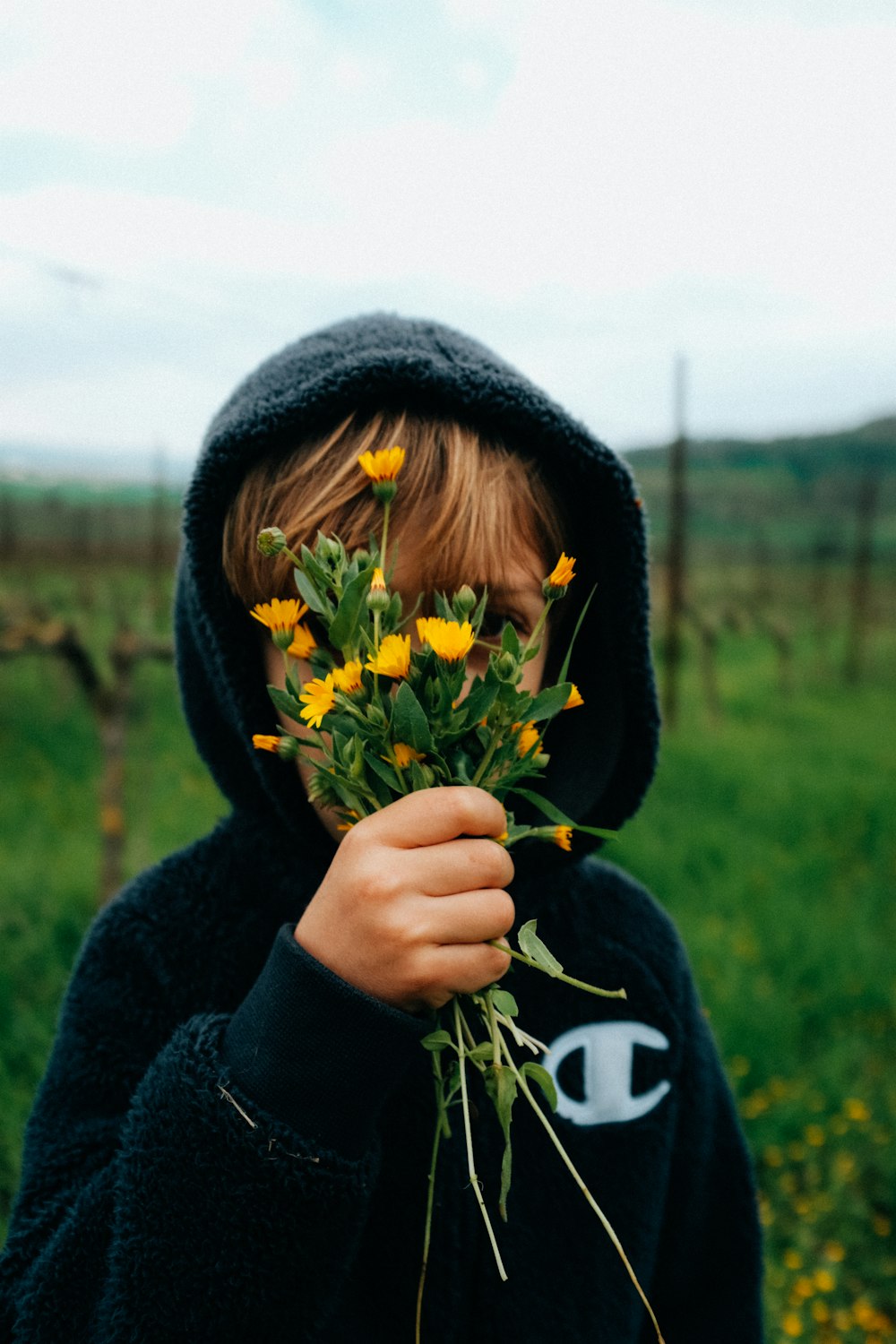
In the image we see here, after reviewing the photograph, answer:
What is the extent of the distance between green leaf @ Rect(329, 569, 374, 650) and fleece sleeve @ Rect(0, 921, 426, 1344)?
31 centimetres

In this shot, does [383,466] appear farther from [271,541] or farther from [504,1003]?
[504,1003]

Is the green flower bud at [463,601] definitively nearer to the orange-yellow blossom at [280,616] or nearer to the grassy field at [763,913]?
the orange-yellow blossom at [280,616]

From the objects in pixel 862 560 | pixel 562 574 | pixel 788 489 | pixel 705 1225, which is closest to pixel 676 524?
pixel 862 560

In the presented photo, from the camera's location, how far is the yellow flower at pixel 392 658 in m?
0.79

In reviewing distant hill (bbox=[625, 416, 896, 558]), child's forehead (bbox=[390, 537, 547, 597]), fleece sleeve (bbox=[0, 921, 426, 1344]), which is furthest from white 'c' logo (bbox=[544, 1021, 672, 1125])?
distant hill (bbox=[625, 416, 896, 558])

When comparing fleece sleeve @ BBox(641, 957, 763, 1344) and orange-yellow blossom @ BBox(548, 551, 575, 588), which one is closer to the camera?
orange-yellow blossom @ BBox(548, 551, 575, 588)

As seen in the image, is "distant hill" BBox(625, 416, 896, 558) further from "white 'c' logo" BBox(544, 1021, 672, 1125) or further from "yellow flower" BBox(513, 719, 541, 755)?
"yellow flower" BBox(513, 719, 541, 755)

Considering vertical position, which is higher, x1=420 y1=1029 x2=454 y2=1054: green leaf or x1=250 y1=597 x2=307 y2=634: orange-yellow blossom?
x1=250 y1=597 x2=307 y2=634: orange-yellow blossom

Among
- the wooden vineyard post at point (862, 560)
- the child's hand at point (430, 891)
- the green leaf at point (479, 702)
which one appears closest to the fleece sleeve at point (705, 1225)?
the child's hand at point (430, 891)

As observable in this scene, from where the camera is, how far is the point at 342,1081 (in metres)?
0.91

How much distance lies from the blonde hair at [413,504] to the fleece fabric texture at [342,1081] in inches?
1.3

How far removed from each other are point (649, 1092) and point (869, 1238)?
5.68 feet

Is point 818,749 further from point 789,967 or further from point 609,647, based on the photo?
point 609,647

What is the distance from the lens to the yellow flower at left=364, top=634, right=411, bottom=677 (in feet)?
2.60
